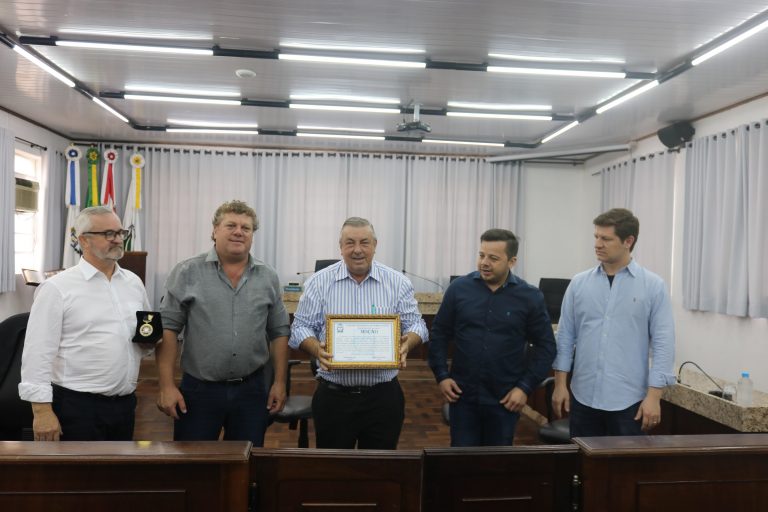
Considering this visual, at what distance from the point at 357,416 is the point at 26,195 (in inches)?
212

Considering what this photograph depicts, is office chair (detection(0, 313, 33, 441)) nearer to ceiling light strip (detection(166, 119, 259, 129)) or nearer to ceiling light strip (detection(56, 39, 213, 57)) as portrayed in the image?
ceiling light strip (detection(56, 39, 213, 57))

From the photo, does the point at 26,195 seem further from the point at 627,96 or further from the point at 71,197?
the point at 627,96

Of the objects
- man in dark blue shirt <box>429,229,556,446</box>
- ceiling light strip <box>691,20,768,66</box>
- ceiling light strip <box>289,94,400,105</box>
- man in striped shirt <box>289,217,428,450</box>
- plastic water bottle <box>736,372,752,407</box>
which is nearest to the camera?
man in striped shirt <box>289,217,428,450</box>

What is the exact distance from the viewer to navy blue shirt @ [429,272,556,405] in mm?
2178

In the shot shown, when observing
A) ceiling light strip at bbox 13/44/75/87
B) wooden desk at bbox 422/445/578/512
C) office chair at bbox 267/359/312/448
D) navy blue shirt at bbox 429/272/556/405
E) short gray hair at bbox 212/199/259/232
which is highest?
ceiling light strip at bbox 13/44/75/87

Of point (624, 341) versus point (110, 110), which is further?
point (110, 110)

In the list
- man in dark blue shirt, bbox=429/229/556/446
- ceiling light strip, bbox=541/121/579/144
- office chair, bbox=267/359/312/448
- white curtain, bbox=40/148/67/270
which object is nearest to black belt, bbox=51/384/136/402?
office chair, bbox=267/359/312/448

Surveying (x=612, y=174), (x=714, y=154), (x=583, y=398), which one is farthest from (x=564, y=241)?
(x=583, y=398)

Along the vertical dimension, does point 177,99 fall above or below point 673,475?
above

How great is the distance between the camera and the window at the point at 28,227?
5840 millimetres

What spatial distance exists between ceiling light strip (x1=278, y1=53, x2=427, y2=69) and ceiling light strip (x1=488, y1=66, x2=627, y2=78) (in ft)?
1.94

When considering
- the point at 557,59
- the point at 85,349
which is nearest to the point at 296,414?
the point at 85,349

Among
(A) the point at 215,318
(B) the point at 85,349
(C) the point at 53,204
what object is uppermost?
(C) the point at 53,204

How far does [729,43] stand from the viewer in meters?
3.26
